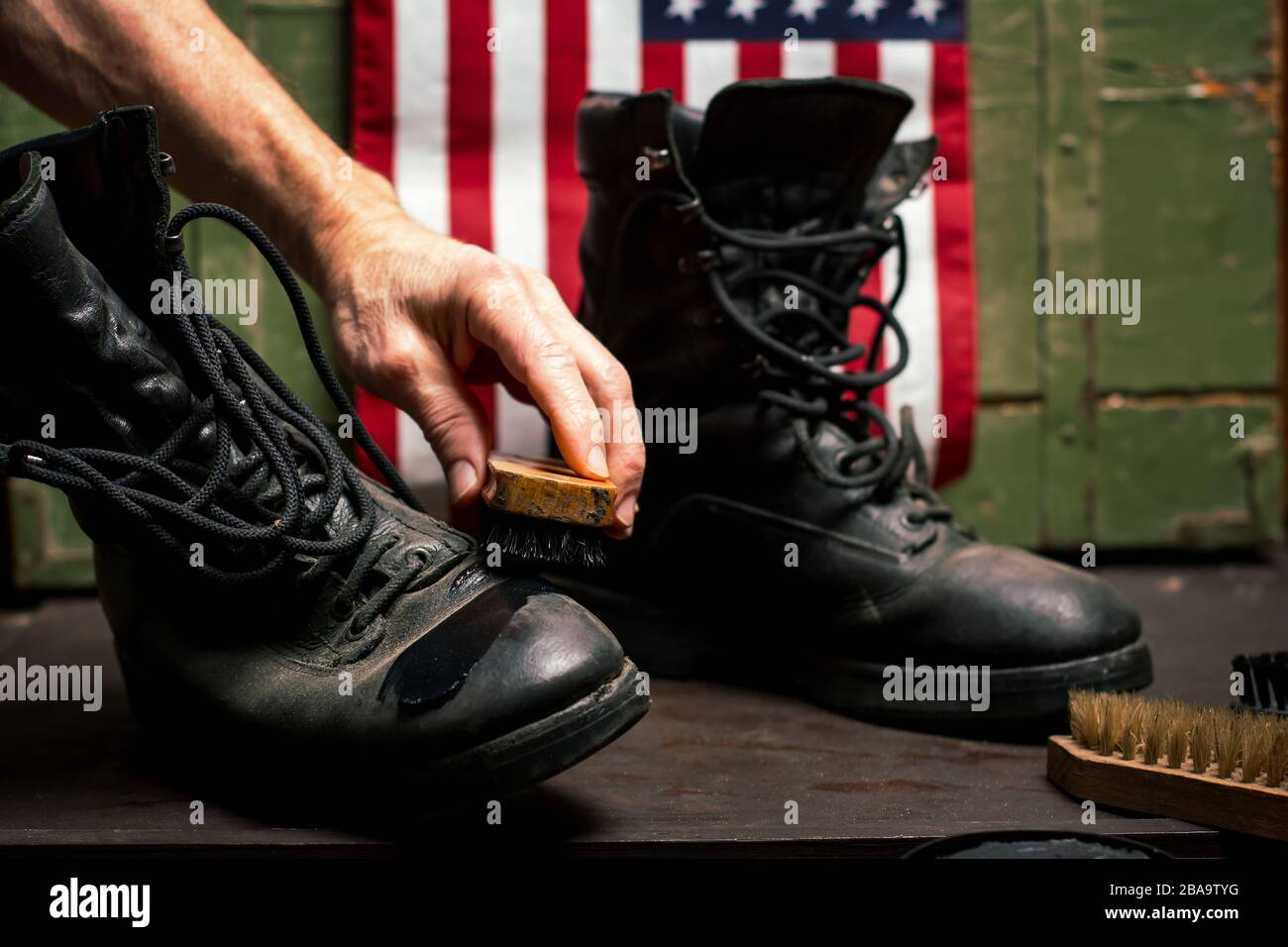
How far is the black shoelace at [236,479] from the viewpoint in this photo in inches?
29.9

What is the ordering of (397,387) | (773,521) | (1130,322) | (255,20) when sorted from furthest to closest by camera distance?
(1130,322), (255,20), (773,521), (397,387)

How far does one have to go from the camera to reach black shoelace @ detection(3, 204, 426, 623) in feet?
2.49

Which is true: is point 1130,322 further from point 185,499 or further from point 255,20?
point 185,499

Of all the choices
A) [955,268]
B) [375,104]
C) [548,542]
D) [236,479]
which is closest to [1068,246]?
[955,268]

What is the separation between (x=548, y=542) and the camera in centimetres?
79

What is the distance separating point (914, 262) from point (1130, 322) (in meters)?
0.32

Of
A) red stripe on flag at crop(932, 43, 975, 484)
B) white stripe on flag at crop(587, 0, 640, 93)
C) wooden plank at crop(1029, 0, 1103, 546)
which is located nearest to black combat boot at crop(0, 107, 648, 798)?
white stripe on flag at crop(587, 0, 640, 93)

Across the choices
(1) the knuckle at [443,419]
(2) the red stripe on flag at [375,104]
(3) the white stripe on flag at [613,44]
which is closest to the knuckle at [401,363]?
(1) the knuckle at [443,419]

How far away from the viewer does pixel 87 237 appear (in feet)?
2.64

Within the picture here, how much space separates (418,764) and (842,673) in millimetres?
449

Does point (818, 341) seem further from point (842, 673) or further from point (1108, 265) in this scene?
point (1108, 265)

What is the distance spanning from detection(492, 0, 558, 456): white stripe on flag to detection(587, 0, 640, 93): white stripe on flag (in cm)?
7
